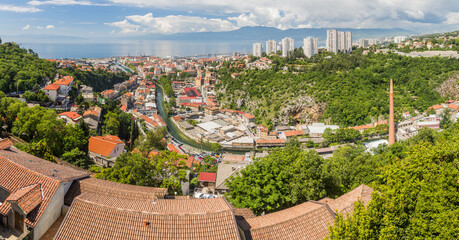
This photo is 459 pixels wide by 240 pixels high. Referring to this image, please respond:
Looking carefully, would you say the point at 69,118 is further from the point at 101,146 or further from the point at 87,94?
the point at 87,94

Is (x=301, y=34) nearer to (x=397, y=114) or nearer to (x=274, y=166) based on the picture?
(x=397, y=114)

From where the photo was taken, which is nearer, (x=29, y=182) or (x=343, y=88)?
(x=29, y=182)

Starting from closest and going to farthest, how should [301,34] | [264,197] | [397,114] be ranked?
[264,197], [397,114], [301,34]

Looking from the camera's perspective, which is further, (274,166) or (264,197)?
(274,166)

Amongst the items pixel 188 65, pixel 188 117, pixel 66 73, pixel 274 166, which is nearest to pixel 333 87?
pixel 188 117

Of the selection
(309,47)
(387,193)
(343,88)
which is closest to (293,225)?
(387,193)
